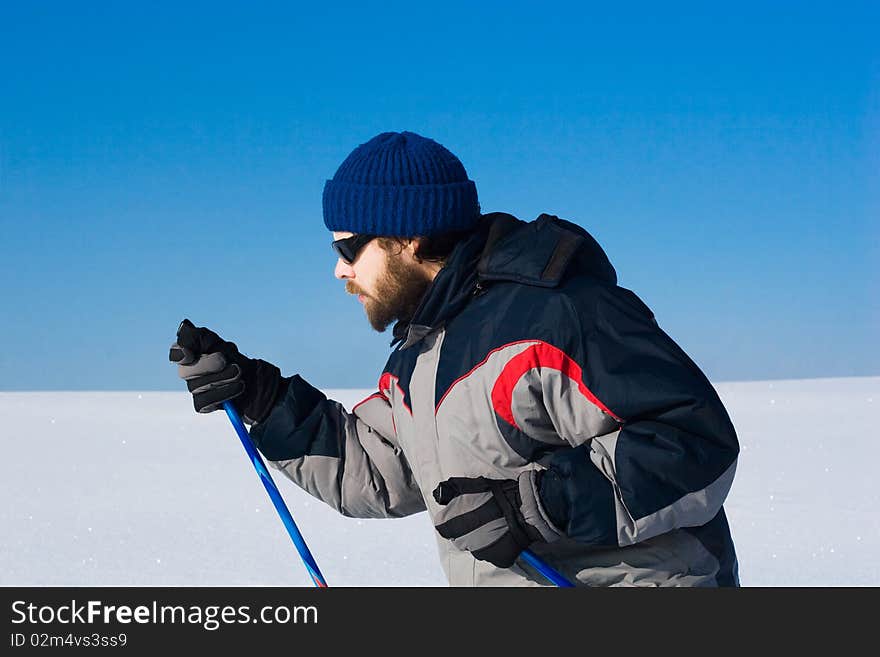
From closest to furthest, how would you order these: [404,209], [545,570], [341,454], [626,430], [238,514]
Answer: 1. [626,430]
2. [545,570]
3. [404,209]
4. [341,454]
5. [238,514]

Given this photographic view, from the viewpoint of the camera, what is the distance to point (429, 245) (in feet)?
8.25

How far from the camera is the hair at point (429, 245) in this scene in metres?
2.51

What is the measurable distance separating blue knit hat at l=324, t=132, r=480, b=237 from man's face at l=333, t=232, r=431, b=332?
0.07m

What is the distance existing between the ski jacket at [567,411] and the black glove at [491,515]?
0.05 metres

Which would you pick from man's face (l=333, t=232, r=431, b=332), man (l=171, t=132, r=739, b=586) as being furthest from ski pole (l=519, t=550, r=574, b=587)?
man's face (l=333, t=232, r=431, b=332)

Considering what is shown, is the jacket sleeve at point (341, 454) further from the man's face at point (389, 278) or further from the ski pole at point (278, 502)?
the man's face at point (389, 278)

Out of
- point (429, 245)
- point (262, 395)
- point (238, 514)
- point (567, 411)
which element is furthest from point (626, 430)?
point (238, 514)

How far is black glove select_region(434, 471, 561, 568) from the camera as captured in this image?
7.23 feet

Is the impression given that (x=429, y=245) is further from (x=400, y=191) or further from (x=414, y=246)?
(x=400, y=191)

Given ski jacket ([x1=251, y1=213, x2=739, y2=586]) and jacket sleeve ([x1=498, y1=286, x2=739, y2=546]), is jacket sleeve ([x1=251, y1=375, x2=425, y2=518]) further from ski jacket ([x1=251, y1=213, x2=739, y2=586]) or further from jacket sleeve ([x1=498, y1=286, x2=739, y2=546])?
jacket sleeve ([x1=498, y1=286, x2=739, y2=546])

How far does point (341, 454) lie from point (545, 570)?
755 millimetres

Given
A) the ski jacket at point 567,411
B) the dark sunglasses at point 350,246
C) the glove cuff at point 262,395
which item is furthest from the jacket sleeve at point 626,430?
the glove cuff at point 262,395

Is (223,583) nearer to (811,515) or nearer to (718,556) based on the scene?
(718,556)

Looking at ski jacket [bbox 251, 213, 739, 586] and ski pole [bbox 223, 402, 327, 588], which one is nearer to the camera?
ski jacket [bbox 251, 213, 739, 586]
